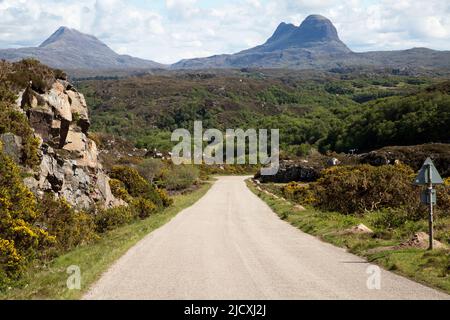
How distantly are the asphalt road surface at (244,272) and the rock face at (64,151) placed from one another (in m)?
6.02

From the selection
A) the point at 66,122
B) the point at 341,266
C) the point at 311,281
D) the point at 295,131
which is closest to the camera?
the point at 311,281

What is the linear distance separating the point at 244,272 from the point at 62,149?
16728 mm

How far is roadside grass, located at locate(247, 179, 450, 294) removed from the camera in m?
10.7

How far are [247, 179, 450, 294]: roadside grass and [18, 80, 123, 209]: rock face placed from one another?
9.88m

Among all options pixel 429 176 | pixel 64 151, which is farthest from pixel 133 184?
pixel 429 176

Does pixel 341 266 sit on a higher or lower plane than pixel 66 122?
lower

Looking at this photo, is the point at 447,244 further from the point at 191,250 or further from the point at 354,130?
the point at 354,130

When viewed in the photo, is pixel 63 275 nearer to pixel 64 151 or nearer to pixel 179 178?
pixel 64 151

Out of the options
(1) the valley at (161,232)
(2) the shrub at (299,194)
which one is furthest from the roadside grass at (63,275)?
(2) the shrub at (299,194)

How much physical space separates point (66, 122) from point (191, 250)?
13.9m

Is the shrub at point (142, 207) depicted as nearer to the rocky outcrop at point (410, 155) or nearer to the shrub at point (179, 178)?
the rocky outcrop at point (410, 155)

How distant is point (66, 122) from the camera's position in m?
26.1

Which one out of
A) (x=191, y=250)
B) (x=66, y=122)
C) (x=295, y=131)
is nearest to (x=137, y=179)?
(x=66, y=122)

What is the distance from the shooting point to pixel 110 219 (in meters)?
24.4
